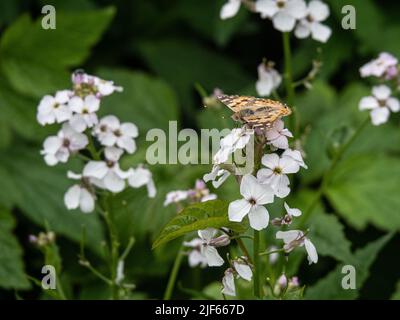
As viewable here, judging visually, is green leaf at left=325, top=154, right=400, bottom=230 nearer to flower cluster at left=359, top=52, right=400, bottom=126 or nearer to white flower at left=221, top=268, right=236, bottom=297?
flower cluster at left=359, top=52, right=400, bottom=126

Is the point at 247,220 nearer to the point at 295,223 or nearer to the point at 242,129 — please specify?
the point at 242,129

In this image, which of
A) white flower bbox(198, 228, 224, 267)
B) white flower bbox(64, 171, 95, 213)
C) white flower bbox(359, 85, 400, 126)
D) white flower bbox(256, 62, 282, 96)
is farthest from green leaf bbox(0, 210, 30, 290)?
white flower bbox(359, 85, 400, 126)

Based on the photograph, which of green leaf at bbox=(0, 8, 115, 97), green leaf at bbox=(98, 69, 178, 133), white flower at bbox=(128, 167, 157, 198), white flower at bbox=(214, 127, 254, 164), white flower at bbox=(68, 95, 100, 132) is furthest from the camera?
green leaf at bbox=(98, 69, 178, 133)

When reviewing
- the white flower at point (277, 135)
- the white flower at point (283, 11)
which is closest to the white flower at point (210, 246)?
the white flower at point (277, 135)

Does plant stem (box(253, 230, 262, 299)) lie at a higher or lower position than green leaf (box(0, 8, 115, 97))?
lower

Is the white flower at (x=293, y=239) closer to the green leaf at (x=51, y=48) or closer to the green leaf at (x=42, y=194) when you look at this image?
the green leaf at (x=42, y=194)

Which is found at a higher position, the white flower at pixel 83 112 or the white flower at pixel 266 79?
the white flower at pixel 266 79
